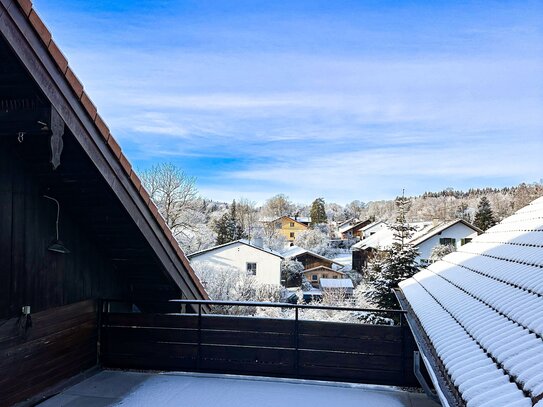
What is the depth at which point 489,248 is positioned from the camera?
395 cm

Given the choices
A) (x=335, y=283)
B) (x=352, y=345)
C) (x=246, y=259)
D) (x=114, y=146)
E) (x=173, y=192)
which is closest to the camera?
(x=114, y=146)

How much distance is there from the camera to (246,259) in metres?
19.0

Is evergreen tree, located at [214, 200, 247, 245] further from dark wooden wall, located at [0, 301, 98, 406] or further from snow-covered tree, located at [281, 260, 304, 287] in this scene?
dark wooden wall, located at [0, 301, 98, 406]

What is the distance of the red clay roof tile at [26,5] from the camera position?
1.81m

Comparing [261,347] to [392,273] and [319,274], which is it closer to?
[392,273]

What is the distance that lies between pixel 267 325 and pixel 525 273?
2.48 metres

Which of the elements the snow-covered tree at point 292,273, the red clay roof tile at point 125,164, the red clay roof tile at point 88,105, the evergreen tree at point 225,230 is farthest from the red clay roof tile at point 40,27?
the evergreen tree at point 225,230

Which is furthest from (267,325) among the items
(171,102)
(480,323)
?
(171,102)

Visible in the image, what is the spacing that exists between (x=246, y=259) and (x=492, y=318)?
1739 centimetres

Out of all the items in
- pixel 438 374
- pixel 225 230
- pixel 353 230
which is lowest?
pixel 353 230

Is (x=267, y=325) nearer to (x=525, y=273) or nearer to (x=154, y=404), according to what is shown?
(x=154, y=404)

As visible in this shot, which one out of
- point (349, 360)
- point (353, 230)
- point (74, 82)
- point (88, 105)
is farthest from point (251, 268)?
point (353, 230)

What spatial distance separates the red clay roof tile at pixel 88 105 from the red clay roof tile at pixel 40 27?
40cm

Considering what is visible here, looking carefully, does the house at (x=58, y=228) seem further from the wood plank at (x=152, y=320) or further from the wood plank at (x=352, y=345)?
the wood plank at (x=352, y=345)
